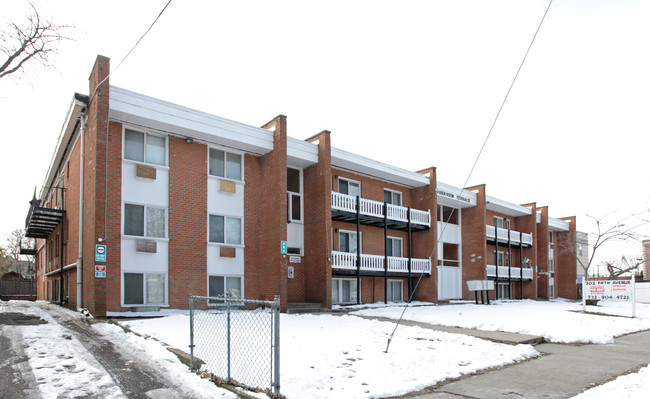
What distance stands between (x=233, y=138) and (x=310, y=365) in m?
12.1

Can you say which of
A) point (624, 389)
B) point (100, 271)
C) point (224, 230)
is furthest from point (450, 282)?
point (624, 389)

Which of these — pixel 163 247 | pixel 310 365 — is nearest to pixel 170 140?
pixel 163 247

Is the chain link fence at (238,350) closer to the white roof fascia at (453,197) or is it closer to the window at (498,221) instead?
the white roof fascia at (453,197)

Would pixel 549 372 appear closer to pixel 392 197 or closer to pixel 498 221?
pixel 392 197

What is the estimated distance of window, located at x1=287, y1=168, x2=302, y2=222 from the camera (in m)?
21.2

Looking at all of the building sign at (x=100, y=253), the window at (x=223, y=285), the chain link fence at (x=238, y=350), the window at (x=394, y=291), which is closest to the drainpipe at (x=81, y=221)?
the building sign at (x=100, y=253)

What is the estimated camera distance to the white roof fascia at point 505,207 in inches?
1264

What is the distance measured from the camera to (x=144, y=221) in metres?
16.5

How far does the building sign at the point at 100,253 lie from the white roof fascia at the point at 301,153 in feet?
26.5

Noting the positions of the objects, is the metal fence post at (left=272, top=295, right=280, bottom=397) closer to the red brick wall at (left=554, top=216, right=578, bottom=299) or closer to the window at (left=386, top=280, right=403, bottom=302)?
the window at (left=386, top=280, right=403, bottom=302)

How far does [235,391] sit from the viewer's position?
6.25 m

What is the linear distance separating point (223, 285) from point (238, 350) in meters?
9.74

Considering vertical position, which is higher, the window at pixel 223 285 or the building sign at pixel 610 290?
the window at pixel 223 285

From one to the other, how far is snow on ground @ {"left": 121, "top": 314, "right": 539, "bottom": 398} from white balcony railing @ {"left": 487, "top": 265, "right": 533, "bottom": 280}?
19897 millimetres
